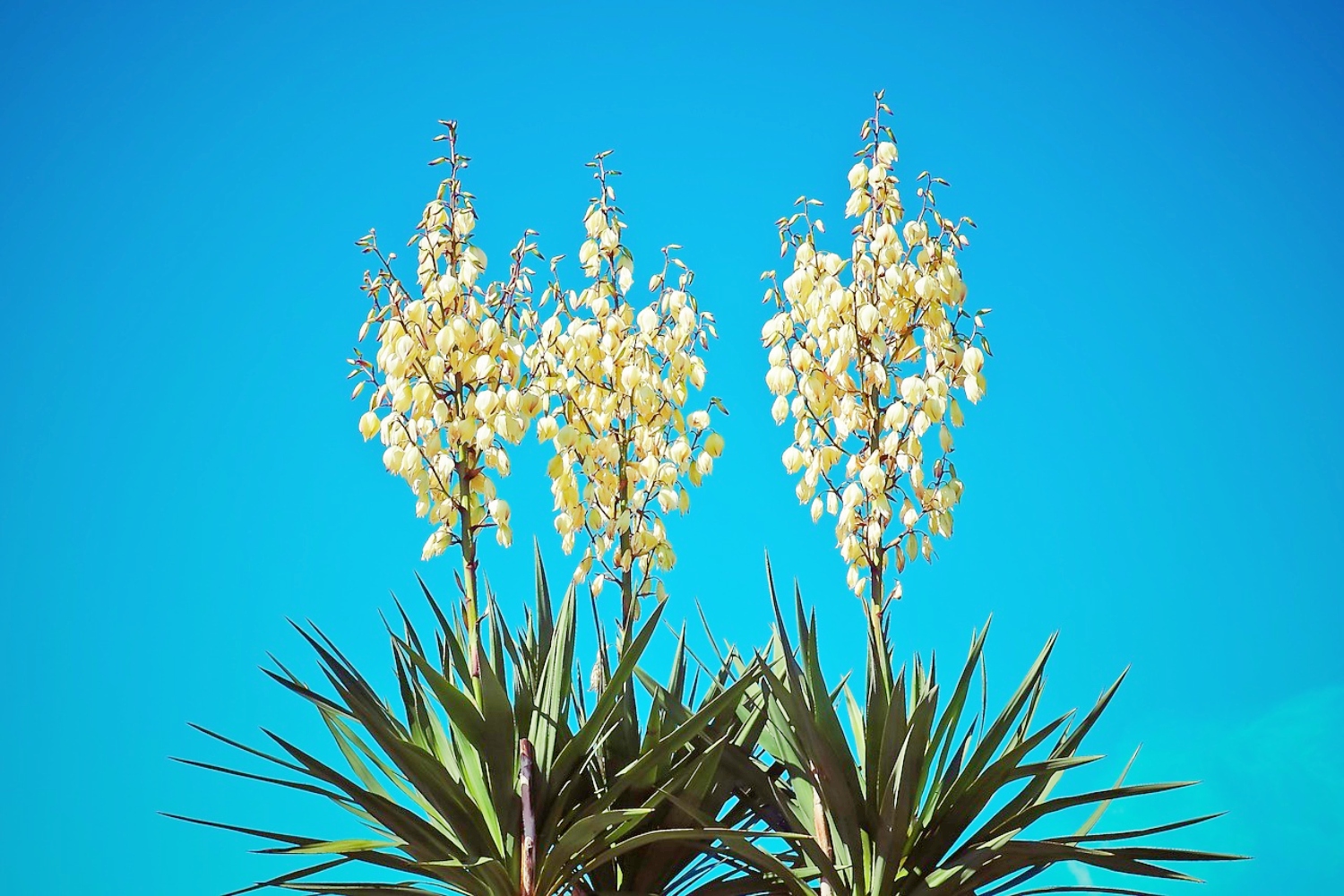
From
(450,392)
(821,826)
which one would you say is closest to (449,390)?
(450,392)

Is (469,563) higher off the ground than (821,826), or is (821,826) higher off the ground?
(469,563)

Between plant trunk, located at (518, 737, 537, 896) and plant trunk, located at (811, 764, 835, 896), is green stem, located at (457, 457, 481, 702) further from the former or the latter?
plant trunk, located at (811, 764, 835, 896)

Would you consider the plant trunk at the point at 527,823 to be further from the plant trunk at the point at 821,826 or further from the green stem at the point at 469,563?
the plant trunk at the point at 821,826

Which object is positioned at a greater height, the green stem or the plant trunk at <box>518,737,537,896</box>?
the green stem

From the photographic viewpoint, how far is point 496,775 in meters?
3.41

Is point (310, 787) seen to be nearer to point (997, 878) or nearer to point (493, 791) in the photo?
point (493, 791)

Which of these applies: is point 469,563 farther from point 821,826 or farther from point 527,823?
point 821,826

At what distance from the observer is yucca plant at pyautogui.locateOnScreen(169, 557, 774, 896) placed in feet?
10.9

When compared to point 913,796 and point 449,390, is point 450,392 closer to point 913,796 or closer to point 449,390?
point 449,390

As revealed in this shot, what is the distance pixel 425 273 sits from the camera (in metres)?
3.74

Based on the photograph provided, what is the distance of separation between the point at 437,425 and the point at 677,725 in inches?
37.6

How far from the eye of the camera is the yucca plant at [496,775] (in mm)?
3316

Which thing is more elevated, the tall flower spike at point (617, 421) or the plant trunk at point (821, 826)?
the tall flower spike at point (617, 421)

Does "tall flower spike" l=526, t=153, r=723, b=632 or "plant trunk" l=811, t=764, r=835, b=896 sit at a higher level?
"tall flower spike" l=526, t=153, r=723, b=632
